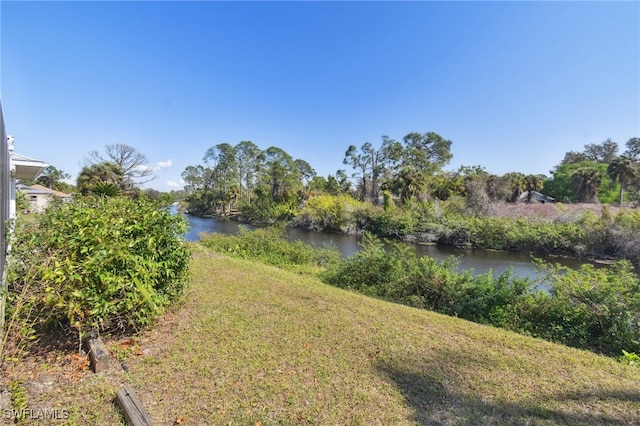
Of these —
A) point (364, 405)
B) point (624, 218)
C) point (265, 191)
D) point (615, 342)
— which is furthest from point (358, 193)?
point (364, 405)

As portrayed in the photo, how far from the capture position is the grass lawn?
7.17ft

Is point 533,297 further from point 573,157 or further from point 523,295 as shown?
point 573,157

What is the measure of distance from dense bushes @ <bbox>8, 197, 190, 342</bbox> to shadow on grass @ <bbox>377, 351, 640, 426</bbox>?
8.70 feet

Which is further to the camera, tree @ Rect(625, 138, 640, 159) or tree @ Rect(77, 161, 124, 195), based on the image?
tree @ Rect(625, 138, 640, 159)

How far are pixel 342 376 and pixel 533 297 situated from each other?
446 cm

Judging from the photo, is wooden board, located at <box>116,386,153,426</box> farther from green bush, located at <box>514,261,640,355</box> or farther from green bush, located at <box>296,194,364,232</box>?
green bush, located at <box>296,194,364,232</box>

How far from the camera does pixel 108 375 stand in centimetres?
250

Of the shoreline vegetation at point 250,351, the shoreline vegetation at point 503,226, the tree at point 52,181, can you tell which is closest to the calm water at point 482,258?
the shoreline vegetation at point 503,226

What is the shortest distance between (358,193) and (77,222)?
33.7 m

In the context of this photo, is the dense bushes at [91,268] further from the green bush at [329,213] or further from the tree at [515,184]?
the tree at [515,184]

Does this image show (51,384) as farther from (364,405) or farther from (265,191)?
(265,191)

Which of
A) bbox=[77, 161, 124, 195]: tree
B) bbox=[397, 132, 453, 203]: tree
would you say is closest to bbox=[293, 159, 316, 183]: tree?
bbox=[397, 132, 453, 203]: tree

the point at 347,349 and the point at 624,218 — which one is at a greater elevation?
the point at 624,218

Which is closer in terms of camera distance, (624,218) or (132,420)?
(132,420)
